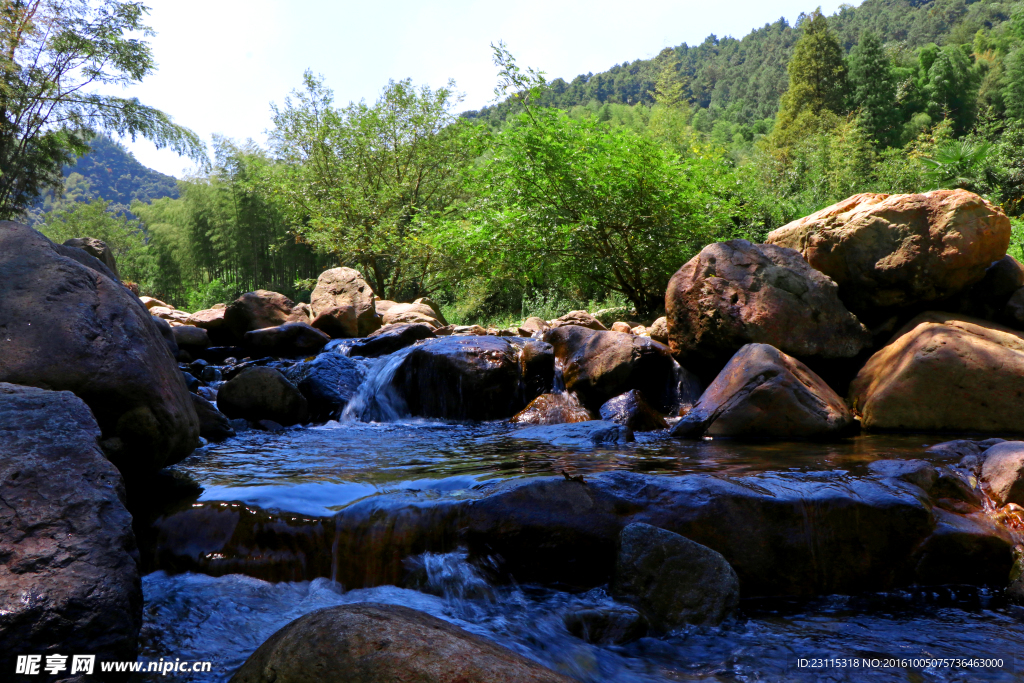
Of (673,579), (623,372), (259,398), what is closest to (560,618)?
(673,579)

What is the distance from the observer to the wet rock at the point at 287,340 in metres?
10.4

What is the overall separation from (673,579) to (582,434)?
110 inches

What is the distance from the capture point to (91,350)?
3.10 meters

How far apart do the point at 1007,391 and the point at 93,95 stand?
71.2ft

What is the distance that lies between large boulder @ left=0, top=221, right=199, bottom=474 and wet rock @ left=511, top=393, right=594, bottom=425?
147 inches

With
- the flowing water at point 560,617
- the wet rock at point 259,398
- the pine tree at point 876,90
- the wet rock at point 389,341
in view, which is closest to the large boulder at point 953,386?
the flowing water at point 560,617

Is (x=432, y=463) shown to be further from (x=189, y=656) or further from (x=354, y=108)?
(x=354, y=108)

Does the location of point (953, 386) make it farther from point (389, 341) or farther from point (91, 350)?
point (389, 341)

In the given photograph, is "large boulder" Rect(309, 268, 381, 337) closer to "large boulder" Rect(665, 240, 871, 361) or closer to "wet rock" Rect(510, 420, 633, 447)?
"wet rock" Rect(510, 420, 633, 447)

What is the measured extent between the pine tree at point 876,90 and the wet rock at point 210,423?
51.5 meters

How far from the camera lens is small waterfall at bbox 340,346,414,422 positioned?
7.28 m

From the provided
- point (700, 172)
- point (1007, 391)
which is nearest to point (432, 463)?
point (1007, 391)

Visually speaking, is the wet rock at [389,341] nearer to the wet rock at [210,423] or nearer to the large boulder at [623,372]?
the large boulder at [623,372]

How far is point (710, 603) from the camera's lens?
263 centimetres
